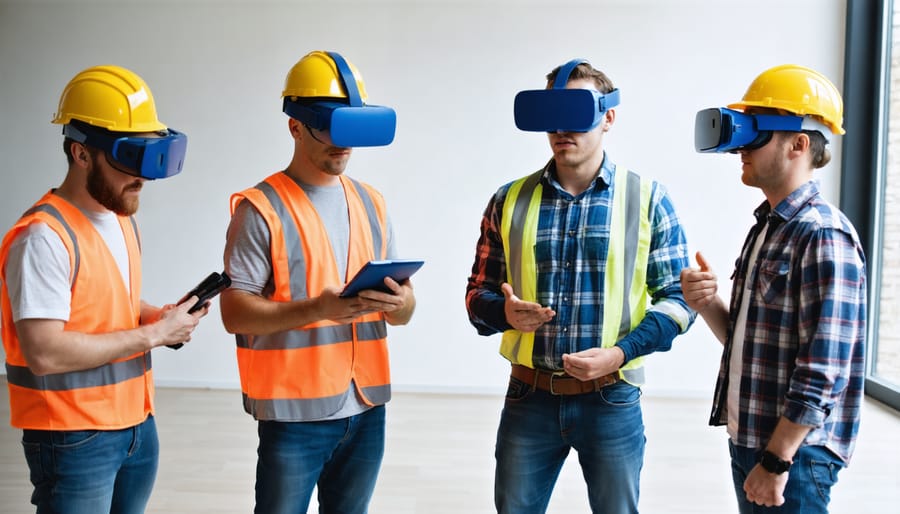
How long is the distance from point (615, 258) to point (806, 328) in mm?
588

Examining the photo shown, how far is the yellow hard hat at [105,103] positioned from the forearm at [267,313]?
484 millimetres

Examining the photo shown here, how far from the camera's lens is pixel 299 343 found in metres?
2.10

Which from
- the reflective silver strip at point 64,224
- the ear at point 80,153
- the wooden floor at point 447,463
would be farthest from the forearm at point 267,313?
the wooden floor at point 447,463

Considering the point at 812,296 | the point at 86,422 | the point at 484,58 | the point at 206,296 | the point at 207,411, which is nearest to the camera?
the point at 812,296

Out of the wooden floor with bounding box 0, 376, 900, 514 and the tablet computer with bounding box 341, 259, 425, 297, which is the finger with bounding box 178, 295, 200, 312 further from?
the wooden floor with bounding box 0, 376, 900, 514

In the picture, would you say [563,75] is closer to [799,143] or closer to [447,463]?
[799,143]

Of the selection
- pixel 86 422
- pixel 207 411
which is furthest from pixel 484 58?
pixel 86 422

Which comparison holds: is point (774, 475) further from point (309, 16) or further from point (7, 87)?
point (7, 87)

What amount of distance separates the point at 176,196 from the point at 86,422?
12.8 feet

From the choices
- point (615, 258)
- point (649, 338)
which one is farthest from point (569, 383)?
point (615, 258)

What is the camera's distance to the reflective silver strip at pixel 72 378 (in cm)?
186

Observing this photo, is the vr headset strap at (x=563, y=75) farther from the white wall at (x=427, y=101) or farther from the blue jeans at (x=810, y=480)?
the white wall at (x=427, y=101)

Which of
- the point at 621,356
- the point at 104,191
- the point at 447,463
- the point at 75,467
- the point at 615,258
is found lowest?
the point at 447,463

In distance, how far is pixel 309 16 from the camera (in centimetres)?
541
